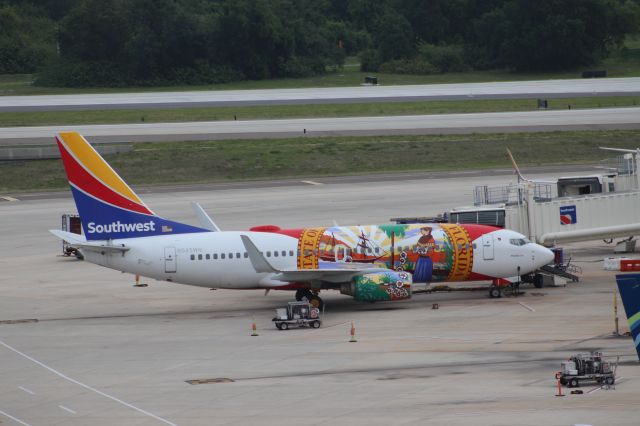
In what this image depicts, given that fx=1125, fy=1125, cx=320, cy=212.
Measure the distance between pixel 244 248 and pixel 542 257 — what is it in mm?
14026

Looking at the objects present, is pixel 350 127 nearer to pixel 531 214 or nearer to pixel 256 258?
pixel 531 214

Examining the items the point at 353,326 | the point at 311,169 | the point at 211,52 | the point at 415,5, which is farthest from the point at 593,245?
the point at 415,5

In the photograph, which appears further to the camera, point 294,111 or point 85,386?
point 294,111

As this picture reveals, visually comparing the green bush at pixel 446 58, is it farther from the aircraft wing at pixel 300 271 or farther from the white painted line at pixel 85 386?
the white painted line at pixel 85 386

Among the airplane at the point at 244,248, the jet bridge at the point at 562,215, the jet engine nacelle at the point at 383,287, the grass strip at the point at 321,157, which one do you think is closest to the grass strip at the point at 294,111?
the grass strip at the point at 321,157

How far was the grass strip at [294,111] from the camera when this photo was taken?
122 meters

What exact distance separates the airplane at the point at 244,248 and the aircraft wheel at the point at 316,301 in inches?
2.6

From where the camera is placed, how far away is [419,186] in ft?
291

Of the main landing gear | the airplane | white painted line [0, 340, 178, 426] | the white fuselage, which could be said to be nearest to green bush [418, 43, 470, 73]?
the white fuselage

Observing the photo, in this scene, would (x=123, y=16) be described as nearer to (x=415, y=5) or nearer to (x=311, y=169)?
(x=415, y=5)

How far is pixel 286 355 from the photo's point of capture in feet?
141

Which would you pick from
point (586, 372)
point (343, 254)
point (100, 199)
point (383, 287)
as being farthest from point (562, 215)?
point (100, 199)

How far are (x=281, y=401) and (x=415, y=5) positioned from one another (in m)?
149

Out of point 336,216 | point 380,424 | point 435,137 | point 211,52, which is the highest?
point 211,52
